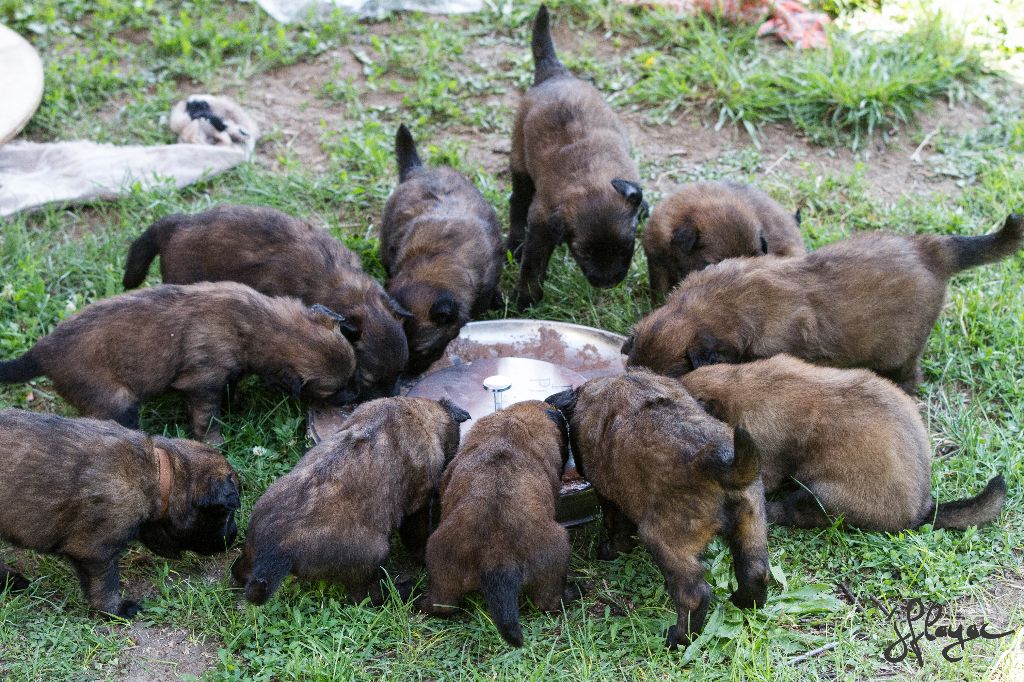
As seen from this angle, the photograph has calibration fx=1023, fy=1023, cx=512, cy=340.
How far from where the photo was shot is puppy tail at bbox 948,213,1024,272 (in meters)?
5.45

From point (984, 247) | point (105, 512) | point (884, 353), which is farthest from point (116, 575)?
point (984, 247)

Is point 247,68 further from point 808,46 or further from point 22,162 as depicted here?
point 808,46

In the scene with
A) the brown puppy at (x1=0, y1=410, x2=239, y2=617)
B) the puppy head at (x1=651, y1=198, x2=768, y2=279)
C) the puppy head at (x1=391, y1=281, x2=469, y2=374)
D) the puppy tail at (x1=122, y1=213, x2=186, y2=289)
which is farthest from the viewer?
the puppy head at (x1=651, y1=198, x2=768, y2=279)

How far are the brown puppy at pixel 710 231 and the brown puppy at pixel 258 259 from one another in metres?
1.67

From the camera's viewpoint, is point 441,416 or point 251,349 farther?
point 251,349

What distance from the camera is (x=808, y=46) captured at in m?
8.75

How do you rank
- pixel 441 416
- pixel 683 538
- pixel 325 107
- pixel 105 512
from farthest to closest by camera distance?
pixel 325 107 < pixel 441 416 < pixel 105 512 < pixel 683 538

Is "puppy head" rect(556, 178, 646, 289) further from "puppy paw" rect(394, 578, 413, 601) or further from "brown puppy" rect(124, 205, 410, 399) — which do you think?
"puppy paw" rect(394, 578, 413, 601)

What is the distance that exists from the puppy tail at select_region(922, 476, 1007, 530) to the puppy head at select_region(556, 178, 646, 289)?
7.74ft

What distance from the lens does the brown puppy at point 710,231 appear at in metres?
5.99

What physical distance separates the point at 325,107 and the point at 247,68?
0.90m

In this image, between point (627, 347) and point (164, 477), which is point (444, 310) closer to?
point (627, 347)

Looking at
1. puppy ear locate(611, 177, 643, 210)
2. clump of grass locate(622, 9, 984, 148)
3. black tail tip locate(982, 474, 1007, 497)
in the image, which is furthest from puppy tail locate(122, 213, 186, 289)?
black tail tip locate(982, 474, 1007, 497)

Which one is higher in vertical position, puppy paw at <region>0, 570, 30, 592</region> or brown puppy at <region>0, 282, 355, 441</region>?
brown puppy at <region>0, 282, 355, 441</region>
